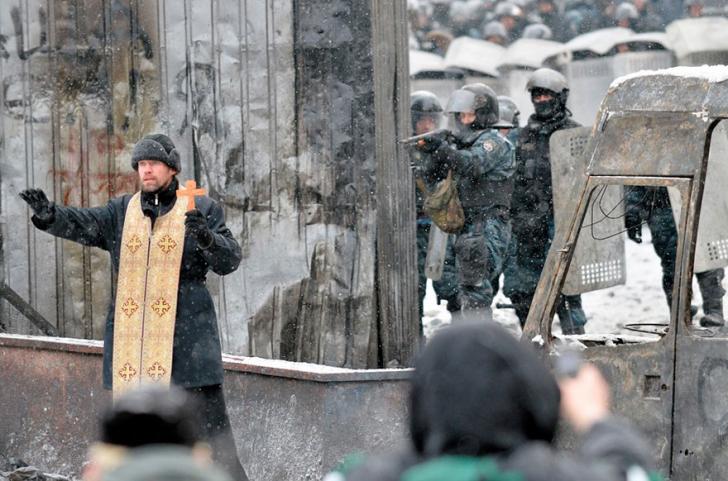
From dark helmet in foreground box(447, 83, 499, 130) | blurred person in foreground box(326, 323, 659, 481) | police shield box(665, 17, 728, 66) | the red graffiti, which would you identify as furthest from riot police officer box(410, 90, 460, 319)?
police shield box(665, 17, 728, 66)

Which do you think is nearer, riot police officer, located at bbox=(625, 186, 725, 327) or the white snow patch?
the white snow patch

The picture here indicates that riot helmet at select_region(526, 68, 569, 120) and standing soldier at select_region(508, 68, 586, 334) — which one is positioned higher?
riot helmet at select_region(526, 68, 569, 120)

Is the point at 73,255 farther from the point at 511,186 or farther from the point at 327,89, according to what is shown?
the point at 511,186

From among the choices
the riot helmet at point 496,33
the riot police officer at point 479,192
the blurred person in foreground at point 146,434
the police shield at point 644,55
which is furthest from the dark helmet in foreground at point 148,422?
the riot helmet at point 496,33

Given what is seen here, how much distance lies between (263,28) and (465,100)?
2249 mm

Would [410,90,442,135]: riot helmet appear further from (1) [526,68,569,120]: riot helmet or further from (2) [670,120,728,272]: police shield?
(2) [670,120,728,272]: police shield

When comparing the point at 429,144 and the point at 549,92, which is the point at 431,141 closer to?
the point at 429,144

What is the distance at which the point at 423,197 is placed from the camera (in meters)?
10.9

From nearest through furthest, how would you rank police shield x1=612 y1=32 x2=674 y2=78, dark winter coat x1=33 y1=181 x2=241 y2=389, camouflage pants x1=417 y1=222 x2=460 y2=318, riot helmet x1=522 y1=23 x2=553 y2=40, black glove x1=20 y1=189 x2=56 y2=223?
black glove x1=20 y1=189 x2=56 y2=223 < dark winter coat x1=33 y1=181 x2=241 y2=389 < camouflage pants x1=417 y1=222 x2=460 y2=318 < police shield x1=612 y1=32 x2=674 y2=78 < riot helmet x1=522 y1=23 x2=553 y2=40

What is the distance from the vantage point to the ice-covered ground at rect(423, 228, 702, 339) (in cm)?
1317

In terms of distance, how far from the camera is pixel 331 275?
8.71 meters

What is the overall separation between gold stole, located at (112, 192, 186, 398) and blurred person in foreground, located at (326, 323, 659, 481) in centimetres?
404

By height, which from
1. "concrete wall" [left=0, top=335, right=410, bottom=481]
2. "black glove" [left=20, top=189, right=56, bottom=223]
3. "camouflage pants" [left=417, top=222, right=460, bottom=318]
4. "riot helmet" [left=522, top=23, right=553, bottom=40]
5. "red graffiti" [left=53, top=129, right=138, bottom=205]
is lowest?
"concrete wall" [left=0, top=335, right=410, bottom=481]

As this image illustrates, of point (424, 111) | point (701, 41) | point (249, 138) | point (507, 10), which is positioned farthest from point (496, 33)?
point (249, 138)
